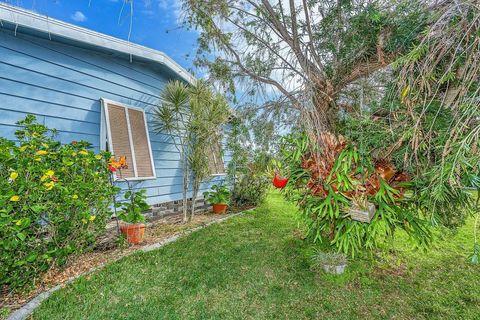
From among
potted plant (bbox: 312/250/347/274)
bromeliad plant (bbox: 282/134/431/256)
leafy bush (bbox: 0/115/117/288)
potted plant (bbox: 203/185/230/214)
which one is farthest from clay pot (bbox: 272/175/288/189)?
potted plant (bbox: 203/185/230/214)

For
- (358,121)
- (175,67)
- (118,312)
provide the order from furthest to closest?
(175,67) < (358,121) < (118,312)

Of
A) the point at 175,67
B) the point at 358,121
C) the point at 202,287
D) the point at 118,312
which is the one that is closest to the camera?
the point at 118,312

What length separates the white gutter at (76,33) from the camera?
134 inches

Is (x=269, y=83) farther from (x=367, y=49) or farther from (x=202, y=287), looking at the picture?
(x=202, y=287)

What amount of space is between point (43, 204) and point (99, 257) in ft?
4.95

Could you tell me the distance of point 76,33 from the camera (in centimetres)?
425

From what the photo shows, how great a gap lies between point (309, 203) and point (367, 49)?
2167 mm

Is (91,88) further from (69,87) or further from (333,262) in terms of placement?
(333,262)

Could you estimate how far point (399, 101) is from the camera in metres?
2.64

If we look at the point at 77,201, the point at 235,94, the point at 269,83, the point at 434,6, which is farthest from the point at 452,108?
the point at 77,201

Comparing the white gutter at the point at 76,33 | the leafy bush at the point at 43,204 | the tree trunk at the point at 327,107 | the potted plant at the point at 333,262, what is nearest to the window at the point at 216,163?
the white gutter at the point at 76,33

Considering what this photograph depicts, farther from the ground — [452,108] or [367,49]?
[367,49]

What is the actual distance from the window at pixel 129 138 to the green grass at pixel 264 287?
1908 millimetres

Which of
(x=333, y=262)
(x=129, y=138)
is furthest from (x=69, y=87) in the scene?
(x=333, y=262)
